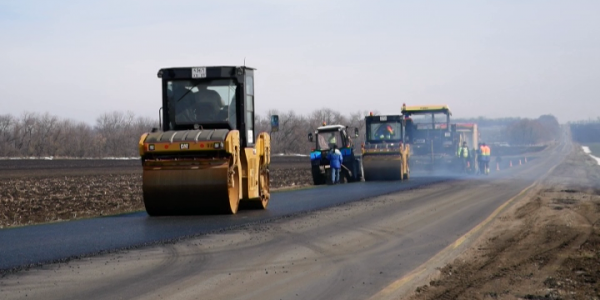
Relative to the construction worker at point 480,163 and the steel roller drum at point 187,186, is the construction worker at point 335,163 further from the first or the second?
the steel roller drum at point 187,186

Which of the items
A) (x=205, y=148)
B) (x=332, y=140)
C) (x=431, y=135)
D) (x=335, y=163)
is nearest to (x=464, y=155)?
(x=431, y=135)

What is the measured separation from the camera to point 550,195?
70.4ft

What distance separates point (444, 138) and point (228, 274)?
2865cm

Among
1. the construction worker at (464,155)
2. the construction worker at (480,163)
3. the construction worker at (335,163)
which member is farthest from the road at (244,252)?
the construction worker at (480,163)

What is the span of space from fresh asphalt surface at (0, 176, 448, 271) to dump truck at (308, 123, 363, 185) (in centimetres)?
1222

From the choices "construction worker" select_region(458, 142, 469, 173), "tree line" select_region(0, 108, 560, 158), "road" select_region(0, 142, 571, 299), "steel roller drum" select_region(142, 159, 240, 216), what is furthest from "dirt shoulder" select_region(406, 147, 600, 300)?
"tree line" select_region(0, 108, 560, 158)

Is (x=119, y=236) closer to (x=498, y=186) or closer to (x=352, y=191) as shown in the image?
(x=352, y=191)

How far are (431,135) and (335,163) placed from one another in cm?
857

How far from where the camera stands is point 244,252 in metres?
10.7

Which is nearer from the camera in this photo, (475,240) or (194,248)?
(194,248)

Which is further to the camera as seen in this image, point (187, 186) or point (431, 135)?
point (431, 135)

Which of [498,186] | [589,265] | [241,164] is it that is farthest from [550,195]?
[589,265]

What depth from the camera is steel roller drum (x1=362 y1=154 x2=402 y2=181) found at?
30.3 meters

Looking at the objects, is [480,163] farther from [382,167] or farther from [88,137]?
[88,137]
